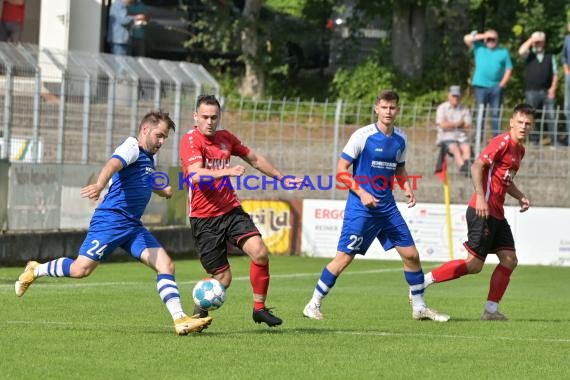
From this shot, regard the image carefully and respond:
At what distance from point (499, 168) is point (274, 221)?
36.7ft

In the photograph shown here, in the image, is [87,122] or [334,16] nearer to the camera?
[87,122]

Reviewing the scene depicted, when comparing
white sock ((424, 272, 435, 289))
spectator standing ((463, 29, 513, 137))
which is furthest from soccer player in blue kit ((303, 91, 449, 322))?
spectator standing ((463, 29, 513, 137))

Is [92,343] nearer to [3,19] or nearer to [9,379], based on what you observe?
[9,379]

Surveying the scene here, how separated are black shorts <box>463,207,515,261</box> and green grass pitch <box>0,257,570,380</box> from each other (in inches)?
26.8

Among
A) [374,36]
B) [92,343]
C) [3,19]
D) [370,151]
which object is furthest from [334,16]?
[92,343]

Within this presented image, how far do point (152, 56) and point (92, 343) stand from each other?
74.5 feet

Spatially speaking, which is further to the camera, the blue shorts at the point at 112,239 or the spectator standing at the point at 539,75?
the spectator standing at the point at 539,75

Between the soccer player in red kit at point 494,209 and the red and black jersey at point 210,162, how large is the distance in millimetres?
2478

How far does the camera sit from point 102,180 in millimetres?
11375

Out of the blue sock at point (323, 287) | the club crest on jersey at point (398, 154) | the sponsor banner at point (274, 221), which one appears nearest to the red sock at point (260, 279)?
the blue sock at point (323, 287)

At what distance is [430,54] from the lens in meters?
34.9

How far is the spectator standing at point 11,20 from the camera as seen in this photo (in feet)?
95.5

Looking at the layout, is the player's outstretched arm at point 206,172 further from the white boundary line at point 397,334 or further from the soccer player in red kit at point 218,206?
the white boundary line at point 397,334

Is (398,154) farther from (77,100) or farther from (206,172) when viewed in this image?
(77,100)
